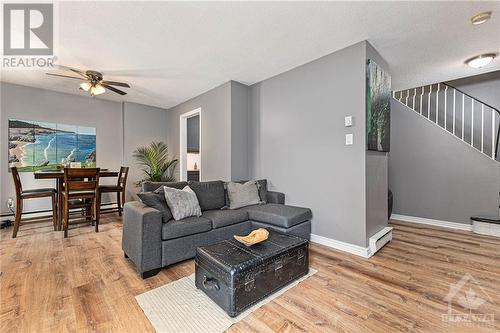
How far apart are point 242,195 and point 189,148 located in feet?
12.1

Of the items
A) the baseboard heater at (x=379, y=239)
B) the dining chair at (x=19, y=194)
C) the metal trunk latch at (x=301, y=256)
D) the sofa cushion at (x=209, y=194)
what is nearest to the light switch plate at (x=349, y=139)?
the baseboard heater at (x=379, y=239)

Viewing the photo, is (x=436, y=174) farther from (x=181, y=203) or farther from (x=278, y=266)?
(x=181, y=203)

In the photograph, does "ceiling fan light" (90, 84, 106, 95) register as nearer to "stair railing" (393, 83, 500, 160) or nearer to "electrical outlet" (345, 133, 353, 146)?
"electrical outlet" (345, 133, 353, 146)

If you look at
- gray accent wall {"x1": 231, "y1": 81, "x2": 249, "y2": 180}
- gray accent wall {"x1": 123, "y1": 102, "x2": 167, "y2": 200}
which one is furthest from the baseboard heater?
gray accent wall {"x1": 123, "y1": 102, "x2": 167, "y2": 200}

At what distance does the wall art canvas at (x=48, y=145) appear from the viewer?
13.4 ft

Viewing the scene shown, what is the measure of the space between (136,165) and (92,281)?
378 centimetres

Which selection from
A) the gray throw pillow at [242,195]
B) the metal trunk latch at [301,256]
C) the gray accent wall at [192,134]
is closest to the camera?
the metal trunk latch at [301,256]

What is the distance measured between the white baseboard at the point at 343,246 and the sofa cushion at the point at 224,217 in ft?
3.42

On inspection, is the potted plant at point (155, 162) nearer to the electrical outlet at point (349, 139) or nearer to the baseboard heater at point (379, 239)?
the electrical outlet at point (349, 139)

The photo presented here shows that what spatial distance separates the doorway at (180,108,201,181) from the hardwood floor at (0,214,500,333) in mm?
2639

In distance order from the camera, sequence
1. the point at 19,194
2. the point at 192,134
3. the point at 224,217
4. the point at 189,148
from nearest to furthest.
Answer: the point at 224,217, the point at 19,194, the point at 189,148, the point at 192,134

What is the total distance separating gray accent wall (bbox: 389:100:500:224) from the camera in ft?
11.5

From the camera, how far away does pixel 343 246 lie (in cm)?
273

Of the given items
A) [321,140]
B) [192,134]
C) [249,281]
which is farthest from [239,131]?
[192,134]
